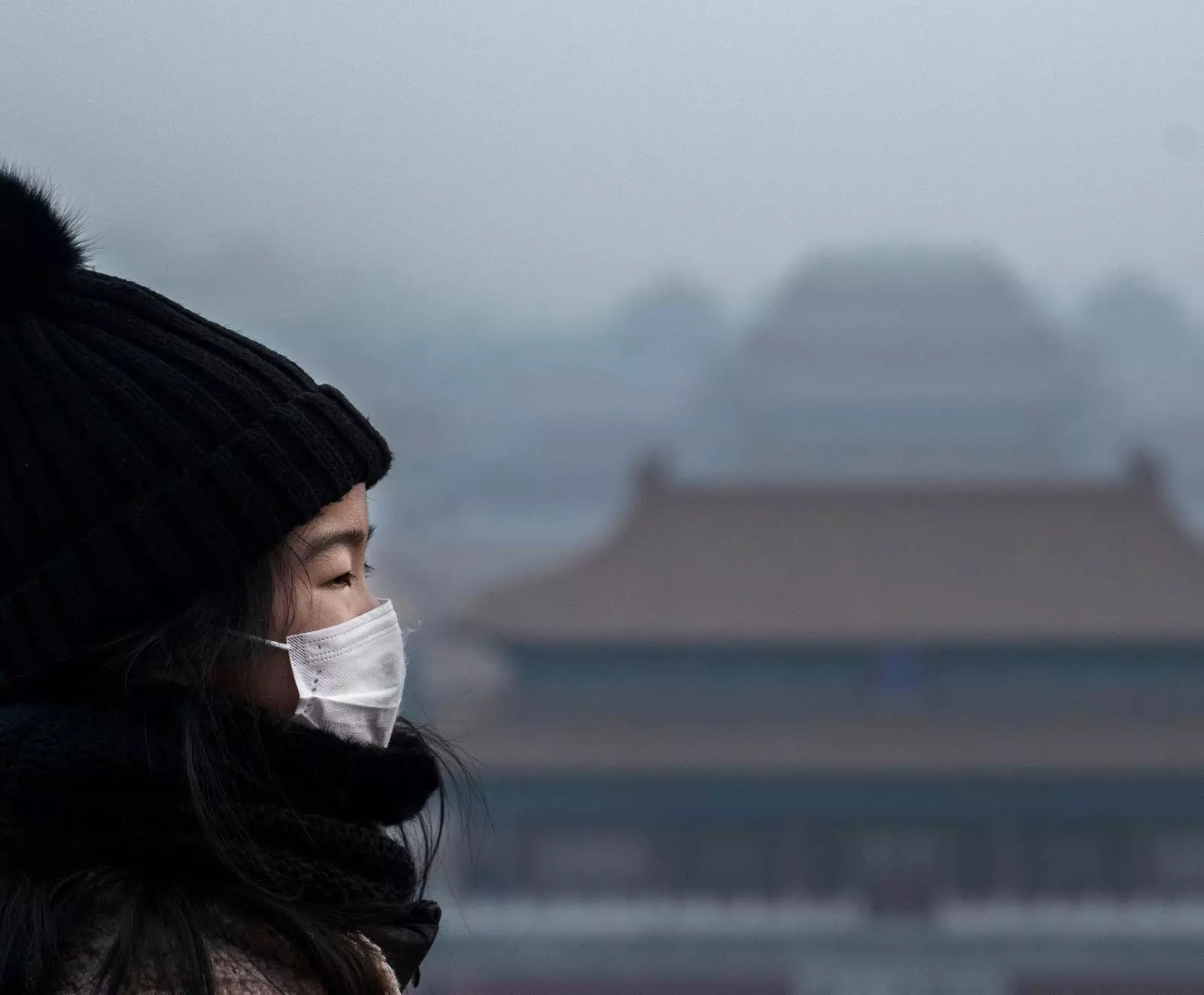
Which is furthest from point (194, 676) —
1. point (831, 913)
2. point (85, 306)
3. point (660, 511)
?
point (660, 511)

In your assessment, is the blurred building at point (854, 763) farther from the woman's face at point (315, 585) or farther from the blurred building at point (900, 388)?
the woman's face at point (315, 585)

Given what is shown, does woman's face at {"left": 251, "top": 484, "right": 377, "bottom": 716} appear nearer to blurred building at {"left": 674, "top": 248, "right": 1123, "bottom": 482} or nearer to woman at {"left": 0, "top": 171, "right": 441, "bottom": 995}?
woman at {"left": 0, "top": 171, "right": 441, "bottom": 995}

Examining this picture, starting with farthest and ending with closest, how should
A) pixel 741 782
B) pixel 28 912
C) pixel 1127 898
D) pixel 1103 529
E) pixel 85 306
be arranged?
pixel 1103 529, pixel 741 782, pixel 1127 898, pixel 85 306, pixel 28 912

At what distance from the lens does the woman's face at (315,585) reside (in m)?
0.95

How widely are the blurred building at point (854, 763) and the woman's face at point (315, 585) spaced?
42.3ft

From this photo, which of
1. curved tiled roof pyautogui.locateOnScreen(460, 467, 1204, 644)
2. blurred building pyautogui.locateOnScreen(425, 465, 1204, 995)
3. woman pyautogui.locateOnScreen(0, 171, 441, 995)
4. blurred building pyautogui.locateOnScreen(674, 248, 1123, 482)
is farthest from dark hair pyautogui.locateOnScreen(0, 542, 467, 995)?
blurred building pyautogui.locateOnScreen(674, 248, 1123, 482)

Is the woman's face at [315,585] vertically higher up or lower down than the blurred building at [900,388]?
lower down

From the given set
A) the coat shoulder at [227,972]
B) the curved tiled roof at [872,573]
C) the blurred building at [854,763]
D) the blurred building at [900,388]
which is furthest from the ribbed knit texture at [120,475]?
the blurred building at [900,388]

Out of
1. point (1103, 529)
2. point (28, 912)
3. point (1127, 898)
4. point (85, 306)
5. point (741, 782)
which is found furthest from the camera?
point (1103, 529)

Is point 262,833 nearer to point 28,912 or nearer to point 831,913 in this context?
point 28,912

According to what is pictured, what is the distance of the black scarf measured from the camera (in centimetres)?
85

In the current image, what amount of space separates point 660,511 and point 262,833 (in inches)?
635

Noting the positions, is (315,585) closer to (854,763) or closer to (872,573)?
(854,763)

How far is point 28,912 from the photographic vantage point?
823mm
